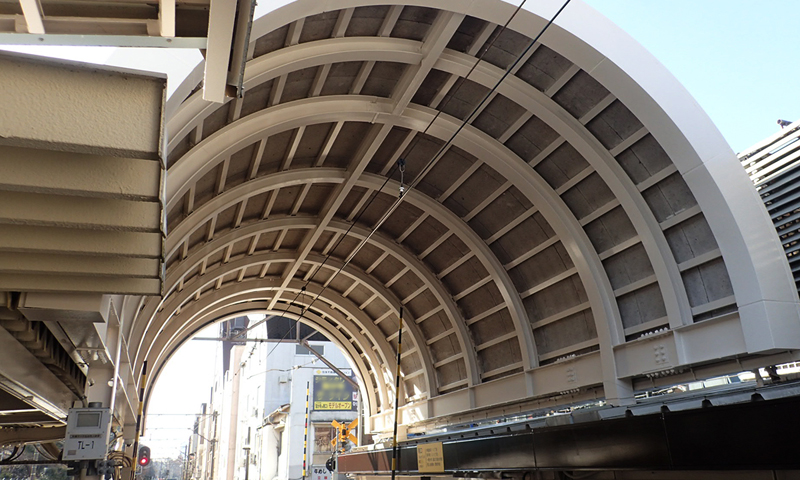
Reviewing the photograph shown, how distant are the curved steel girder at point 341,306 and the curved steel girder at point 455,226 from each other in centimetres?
300

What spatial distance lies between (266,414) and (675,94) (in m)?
46.6

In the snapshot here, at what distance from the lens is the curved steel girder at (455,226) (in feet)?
46.4

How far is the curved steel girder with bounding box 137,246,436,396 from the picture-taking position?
1916cm

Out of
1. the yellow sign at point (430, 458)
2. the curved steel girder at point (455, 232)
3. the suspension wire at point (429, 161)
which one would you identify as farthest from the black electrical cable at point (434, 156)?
the yellow sign at point (430, 458)

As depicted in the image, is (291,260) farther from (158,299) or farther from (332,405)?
(332,405)

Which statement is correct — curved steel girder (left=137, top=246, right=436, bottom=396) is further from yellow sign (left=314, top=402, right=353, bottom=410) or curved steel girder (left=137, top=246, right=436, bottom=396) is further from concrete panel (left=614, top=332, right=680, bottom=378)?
yellow sign (left=314, top=402, right=353, bottom=410)

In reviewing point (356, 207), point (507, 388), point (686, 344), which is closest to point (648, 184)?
point (686, 344)

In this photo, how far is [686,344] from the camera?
37.6 feet

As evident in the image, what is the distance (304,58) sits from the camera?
9898mm

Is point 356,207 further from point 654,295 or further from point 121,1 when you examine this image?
point 121,1

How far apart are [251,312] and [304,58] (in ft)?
55.7

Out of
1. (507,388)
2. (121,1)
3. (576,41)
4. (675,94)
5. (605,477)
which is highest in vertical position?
(576,41)

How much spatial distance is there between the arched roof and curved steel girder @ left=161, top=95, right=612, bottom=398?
0.13ft

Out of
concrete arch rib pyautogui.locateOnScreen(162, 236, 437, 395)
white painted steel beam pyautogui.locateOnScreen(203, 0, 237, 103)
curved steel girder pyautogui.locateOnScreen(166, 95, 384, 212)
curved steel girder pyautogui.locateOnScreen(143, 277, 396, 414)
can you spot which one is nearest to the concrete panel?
curved steel girder pyautogui.locateOnScreen(166, 95, 384, 212)
